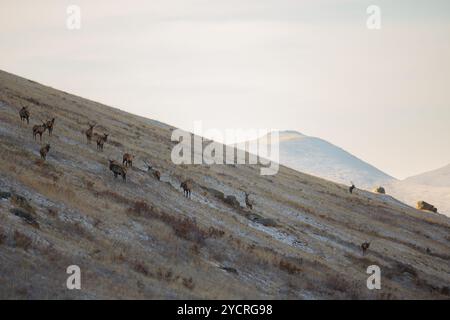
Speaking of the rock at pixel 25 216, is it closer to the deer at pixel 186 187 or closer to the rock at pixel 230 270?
the rock at pixel 230 270

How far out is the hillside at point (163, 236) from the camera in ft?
79.1

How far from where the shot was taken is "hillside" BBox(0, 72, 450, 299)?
2411 cm

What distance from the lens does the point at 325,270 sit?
113ft

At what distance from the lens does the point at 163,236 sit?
31000mm

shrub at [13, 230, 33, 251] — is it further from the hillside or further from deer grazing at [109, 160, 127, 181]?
deer grazing at [109, 160, 127, 181]

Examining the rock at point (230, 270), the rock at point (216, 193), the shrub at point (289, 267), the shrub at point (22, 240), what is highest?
the rock at point (216, 193)

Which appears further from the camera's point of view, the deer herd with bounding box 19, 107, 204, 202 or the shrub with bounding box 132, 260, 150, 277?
the deer herd with bounding box 19, 107, 204, 202

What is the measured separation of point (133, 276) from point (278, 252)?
44.1 feet

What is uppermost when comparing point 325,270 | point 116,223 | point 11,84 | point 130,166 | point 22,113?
point 11,84

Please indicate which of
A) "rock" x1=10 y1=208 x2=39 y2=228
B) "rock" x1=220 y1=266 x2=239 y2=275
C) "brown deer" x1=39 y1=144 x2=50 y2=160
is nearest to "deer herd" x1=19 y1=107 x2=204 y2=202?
"brown deer" x1=39 y1=144 x2=50 y2=160

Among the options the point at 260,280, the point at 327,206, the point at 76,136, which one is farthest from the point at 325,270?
the point at 327,206

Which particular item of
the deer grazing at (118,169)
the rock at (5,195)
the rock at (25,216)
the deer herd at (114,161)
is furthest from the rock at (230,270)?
the deer herd at (114,161)

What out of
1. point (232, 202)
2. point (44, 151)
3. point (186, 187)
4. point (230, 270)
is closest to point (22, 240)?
point (230, 270)
